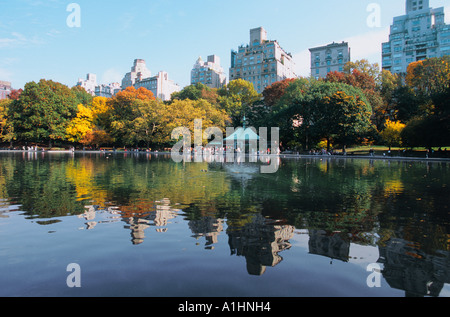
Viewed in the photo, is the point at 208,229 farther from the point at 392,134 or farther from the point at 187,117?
the point at 392,134

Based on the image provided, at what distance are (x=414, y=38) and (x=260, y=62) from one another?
175 feet

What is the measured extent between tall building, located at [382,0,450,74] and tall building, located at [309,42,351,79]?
14.7m

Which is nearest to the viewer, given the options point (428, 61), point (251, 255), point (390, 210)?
point (251, 255)

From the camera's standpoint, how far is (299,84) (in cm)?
5941

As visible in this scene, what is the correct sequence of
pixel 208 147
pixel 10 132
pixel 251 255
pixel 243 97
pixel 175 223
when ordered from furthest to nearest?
pixel 243 97 → pixel 10 132 → pixel 208 147 → pixel 175 223 → pixel 251 255

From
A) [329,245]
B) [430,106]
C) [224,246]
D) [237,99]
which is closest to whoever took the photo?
[224,246]

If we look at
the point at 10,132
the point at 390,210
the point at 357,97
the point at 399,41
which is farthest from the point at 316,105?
the point at 399,41

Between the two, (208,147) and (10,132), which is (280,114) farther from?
(10,132)

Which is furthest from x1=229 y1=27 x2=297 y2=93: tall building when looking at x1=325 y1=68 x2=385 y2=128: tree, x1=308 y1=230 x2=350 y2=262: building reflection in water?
x1=308 y1=230 x2=350 y2=262: building reflection in water

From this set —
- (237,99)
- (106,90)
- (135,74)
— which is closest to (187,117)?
(237,99)

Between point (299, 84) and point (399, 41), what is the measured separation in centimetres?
7038

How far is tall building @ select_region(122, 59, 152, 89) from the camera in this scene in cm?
17375

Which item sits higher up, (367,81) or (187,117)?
(367,81)

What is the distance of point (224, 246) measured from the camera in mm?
5395
